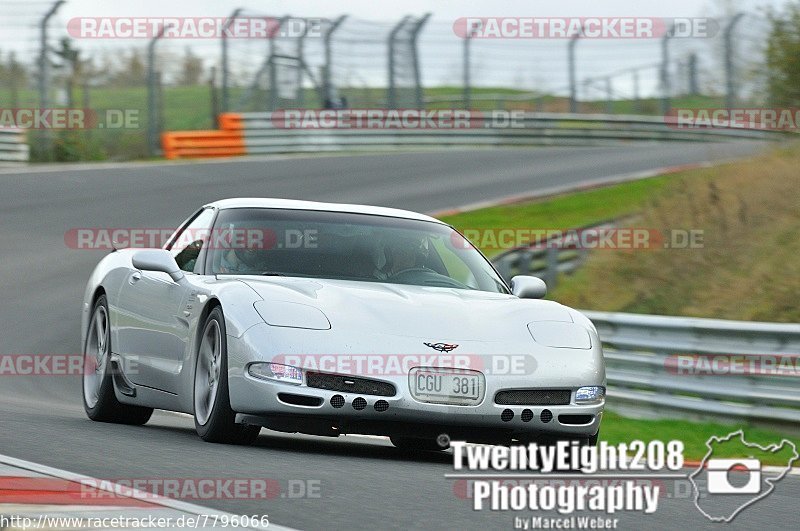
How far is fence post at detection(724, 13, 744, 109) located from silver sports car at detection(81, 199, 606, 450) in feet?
76.0

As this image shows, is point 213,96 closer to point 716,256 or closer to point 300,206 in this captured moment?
point 716,256

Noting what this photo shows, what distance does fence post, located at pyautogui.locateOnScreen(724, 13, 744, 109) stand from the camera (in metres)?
30.7

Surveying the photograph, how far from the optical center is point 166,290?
27.0ft

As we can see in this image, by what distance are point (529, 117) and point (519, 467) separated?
2738 centimetres

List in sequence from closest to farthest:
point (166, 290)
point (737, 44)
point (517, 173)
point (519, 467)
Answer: point (519, 467) < point (166, 290) < point (517, 173) < point (737, 44)

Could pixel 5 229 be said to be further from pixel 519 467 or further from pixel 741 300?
pixel 519 467

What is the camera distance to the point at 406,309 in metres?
7.28

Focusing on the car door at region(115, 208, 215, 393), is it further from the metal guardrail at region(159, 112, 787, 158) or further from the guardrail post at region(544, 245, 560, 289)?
the metal guardrail at region(159, 112, 787, 158)

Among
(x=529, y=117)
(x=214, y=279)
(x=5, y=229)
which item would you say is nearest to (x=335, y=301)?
(x=214, y=279)

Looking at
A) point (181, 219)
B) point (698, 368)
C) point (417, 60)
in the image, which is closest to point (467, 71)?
point (417, 60)

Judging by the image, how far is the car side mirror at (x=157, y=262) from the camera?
7945 millimetres

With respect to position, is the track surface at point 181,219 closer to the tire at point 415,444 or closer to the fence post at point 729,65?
the tire at point 415,444

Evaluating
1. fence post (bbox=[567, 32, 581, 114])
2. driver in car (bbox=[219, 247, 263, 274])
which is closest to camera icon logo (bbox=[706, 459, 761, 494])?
driver in car (bbox=[219, 247, 263, 274])

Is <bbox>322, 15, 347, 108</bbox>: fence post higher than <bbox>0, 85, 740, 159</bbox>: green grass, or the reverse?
<bbox>322, 15, 347, 108</bbox>: fence post
